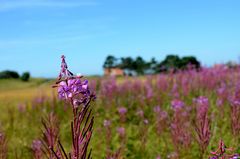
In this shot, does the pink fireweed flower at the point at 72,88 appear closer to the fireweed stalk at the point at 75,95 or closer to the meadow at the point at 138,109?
the fireweed stalk at the point at 75,95

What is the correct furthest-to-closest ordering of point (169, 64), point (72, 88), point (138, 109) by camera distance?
point (169, 64), point (138, 109), point (72, 88)

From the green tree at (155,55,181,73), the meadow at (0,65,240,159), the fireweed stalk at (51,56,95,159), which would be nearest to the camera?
the fireweed stalk at (51,56,95,159)

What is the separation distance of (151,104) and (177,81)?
1.74 metres

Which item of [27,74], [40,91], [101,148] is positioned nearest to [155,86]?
[40,91]

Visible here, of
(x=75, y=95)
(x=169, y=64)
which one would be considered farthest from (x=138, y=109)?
(x=75, y=95)

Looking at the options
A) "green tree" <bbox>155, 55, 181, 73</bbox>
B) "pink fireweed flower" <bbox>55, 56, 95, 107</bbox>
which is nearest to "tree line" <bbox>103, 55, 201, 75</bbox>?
"green tree" <bbox>155, 55, 181, 73</bbox>

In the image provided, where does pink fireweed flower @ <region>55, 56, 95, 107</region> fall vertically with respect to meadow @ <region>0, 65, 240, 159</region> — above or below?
above

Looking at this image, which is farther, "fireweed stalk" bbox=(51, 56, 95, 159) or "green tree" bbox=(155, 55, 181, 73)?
"green tree" bbox=(155, 55, 181, 73)

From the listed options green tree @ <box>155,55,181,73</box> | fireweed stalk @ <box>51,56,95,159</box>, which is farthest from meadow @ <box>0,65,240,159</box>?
fireweed stalk @ <box>51,56,95,159</box>

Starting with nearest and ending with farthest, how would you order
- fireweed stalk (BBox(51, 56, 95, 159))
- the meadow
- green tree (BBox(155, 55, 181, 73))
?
fireweed stalk (BBox(51, 56, 95, 159)) < the meadow < green tree (BBox(155, 55, 181, 73))

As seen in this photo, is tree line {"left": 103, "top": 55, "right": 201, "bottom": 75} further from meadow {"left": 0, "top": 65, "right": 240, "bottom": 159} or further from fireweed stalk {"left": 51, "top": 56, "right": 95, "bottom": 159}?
fireweed stalk {"left": 51, "top": 56, "right": 95, "bottom": 159}

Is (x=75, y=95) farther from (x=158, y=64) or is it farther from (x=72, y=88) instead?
(x=158, y=64)

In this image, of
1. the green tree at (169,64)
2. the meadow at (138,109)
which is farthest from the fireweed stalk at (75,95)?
the green tree at (169,64)

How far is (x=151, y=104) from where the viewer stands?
35.7 feet
